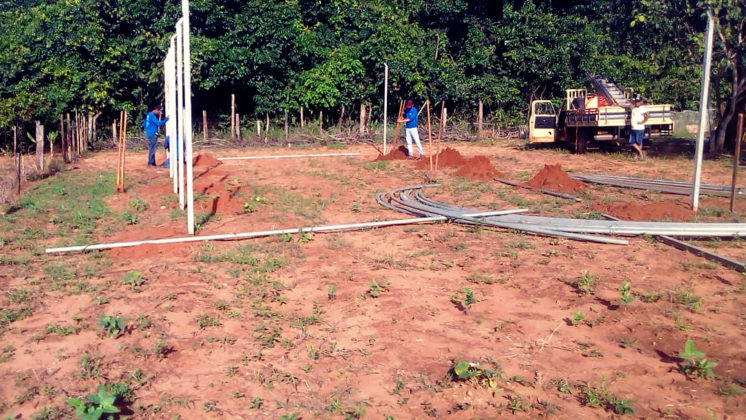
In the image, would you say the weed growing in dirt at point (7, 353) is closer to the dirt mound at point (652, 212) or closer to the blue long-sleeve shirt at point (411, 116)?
the dirt mound at point (652, 212)

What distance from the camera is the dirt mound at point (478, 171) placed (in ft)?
48.8

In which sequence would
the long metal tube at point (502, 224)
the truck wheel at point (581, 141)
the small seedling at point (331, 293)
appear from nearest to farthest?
the small seedling at point (331, 293) → the long metal tube at point (502, 224) → the truck wheel at point (581, 141)

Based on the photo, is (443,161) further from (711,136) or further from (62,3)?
(62,3)

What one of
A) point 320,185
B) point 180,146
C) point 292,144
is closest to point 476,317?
point 180,146

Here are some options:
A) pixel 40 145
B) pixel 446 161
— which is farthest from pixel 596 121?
pixel 40 145

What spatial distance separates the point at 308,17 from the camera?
28.4 meters

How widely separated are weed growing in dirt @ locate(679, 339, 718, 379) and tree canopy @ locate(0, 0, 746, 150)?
16.7 m

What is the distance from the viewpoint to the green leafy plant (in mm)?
4266

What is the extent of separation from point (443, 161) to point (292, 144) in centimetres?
972

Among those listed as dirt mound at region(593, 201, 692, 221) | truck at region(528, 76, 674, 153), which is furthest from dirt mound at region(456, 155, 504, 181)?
truck at region(528, 76, 674, 153)

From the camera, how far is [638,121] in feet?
60.6

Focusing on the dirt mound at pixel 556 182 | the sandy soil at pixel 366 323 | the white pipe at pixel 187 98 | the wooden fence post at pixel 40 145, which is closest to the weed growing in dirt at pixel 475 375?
the sandy soil at pixel 366 323

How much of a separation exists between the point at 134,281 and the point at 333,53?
70.4 feet

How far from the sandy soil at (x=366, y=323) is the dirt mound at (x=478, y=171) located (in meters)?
4.51
